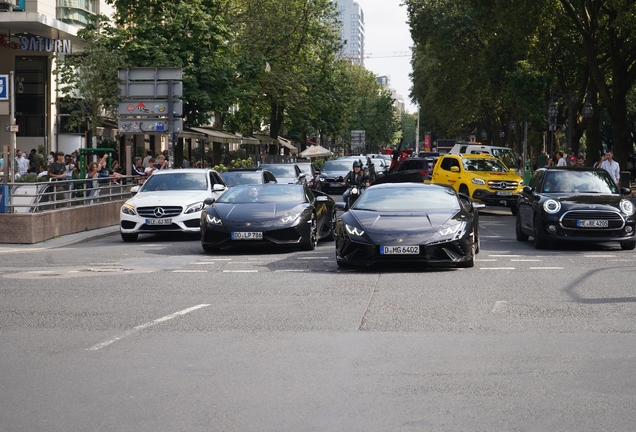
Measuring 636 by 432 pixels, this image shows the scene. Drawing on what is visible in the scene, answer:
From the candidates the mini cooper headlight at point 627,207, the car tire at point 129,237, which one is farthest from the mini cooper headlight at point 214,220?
the mini cooper headlight at point 627,207

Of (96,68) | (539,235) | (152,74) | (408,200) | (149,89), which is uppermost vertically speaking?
(96,68)

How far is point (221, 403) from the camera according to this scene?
6621 millimetres

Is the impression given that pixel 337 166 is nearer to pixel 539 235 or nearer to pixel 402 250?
pixel 539 235

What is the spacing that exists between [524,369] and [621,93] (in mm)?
31432

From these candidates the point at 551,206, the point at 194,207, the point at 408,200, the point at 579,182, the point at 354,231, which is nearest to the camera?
the point at 354,231

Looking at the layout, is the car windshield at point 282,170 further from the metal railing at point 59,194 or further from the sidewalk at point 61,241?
the sidewalk at point 61,241

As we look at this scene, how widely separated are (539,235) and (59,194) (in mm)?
10323

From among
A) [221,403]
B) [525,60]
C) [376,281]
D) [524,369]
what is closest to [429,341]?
[524,369]

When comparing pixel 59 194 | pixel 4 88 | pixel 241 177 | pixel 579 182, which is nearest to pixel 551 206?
pixel 579 182

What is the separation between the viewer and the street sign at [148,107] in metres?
→ 31.8

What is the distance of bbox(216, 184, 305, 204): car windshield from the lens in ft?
64.1

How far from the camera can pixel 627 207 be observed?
1877 centimetres

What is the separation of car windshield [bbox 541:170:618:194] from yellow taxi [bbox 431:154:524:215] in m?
11.9

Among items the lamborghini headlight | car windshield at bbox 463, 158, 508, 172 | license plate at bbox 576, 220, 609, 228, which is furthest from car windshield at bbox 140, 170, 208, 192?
car windshield at bbox 463, 158, 508, 172
